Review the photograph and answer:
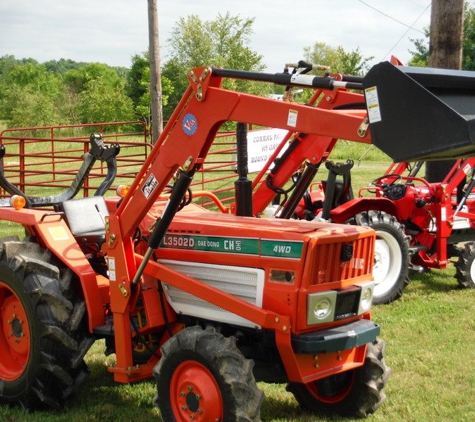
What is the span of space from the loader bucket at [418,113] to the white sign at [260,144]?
30.7 ft

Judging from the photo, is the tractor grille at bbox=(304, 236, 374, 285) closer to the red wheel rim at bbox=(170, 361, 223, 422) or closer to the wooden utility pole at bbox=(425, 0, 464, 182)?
the red wheel rim at bbox=(170, 361, 223, 422)

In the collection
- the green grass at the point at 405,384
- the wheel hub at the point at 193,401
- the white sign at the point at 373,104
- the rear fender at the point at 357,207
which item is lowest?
the green grass at the point at 405,384

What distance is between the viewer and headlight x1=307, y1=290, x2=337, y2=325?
162 inches

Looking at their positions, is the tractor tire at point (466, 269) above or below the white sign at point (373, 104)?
below

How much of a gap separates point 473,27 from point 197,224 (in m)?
37.7

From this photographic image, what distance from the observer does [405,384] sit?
5.39 meters

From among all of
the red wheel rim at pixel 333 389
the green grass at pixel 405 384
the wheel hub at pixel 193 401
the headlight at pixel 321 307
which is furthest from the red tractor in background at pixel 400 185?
the red wheel rim at pixel 333 389

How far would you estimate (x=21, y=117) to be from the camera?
53.7m

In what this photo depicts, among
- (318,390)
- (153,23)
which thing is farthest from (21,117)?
(318,390)

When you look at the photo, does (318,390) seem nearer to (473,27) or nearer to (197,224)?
(197,224)

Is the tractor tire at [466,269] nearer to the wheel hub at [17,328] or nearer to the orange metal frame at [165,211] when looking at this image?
the orange metal frame at [165,211]

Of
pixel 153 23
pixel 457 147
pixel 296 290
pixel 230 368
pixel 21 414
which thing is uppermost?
pixel 153 23

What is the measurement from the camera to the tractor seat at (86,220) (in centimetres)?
526

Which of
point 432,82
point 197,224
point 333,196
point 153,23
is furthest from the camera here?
point 153,23
